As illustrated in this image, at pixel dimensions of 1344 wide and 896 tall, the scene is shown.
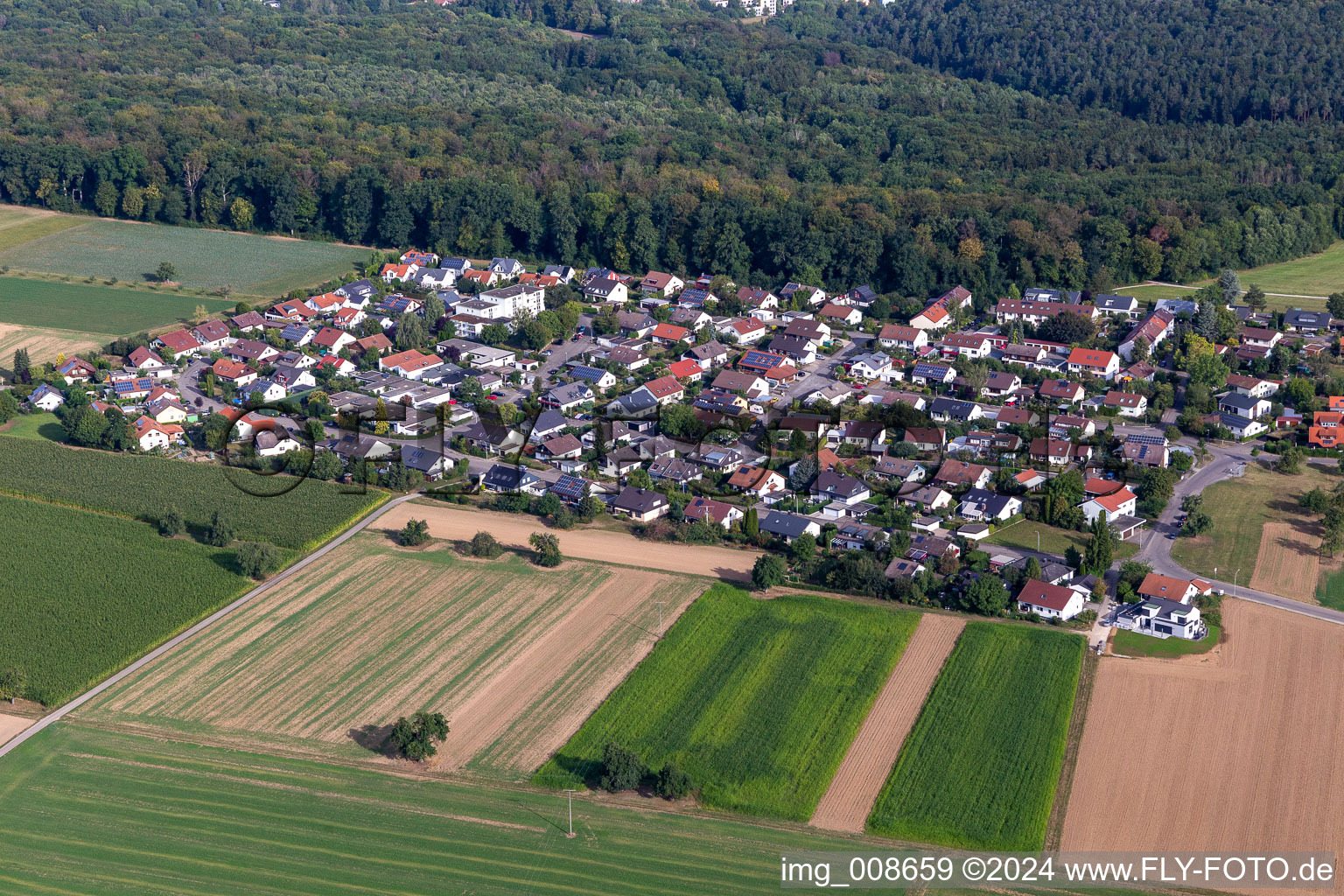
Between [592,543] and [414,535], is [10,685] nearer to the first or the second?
[414,535]

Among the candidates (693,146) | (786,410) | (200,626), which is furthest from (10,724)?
(693,146)

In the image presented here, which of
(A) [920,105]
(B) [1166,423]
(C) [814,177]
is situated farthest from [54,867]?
(A) [920,105]

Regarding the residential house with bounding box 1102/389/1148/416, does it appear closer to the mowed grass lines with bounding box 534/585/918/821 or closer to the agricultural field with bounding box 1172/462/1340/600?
the agricultural field with bounding box 1172/462/1340/600

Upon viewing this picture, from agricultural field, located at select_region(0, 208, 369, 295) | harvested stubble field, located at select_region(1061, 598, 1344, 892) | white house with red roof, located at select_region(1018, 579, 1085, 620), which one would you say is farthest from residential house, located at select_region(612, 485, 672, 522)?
agricultural field, located at select_region(0, 208, 369, 295)

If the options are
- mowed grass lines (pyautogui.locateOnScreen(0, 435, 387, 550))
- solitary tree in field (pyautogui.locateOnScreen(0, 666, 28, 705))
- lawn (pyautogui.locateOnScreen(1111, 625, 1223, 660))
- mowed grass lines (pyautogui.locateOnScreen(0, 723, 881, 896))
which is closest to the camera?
mowed grass lines (pyautogui.locateOnScreen(0, 723, 881, 896))

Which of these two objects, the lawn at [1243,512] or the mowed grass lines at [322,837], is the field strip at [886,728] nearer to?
the mowed grass lines at [322,837]

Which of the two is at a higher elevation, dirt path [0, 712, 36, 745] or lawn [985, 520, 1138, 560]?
lawn [985, 520, 1138, 560]
